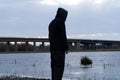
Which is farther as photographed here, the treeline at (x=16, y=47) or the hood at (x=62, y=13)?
the treeline at (x=16, y=47)

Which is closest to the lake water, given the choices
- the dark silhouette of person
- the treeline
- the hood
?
the dark silhouette of person

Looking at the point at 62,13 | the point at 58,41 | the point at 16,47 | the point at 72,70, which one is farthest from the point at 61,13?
the point at 16,47

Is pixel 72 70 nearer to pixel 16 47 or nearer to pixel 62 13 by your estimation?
pixel 62 13

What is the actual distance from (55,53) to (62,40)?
473 mm

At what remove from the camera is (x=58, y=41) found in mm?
15492

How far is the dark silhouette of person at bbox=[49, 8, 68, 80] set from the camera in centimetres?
1541

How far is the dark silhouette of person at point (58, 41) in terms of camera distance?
15414 mm

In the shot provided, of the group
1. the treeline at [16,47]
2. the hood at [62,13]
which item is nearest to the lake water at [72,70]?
the hood at [62,13]

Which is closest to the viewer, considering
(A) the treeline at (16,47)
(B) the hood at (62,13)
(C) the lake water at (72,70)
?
(B) the hood at (62,13)

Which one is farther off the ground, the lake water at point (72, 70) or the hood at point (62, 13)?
the hood at point (62, 13)

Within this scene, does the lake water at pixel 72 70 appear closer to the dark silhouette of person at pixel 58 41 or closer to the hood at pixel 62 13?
the dark silhouette of person at pixel 58 41

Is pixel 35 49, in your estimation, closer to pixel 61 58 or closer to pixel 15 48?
pixel 15 48

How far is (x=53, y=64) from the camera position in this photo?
1565 cm

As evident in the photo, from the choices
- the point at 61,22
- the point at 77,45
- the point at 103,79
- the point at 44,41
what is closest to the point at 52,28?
the point at 61,22
